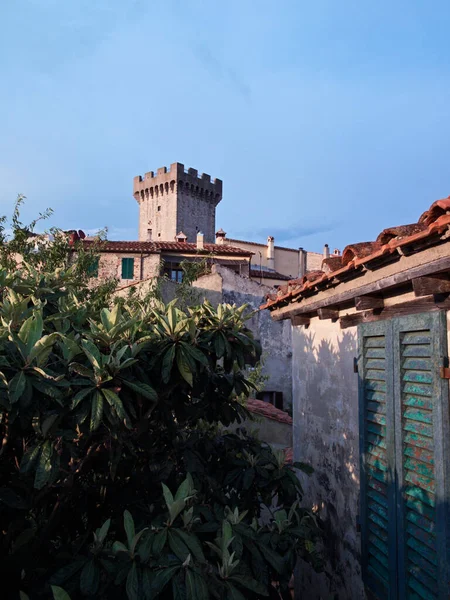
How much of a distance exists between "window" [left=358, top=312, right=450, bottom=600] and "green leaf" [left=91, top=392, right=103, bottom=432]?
Result: 1.82m

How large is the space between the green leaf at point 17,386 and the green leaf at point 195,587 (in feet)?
3.50

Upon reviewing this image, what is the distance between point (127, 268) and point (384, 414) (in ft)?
63.0

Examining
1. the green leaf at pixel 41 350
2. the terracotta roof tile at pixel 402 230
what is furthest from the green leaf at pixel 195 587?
the terracotta roof tile at pixel 402 230

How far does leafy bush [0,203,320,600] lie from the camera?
7.43ft

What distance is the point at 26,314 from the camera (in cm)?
309

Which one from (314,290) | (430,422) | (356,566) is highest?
(314,290)

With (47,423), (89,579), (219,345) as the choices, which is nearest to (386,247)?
(219,345)

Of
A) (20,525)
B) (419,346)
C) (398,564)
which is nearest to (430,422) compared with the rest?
(419,346)

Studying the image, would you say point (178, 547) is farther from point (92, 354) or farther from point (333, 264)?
point (333, 264)

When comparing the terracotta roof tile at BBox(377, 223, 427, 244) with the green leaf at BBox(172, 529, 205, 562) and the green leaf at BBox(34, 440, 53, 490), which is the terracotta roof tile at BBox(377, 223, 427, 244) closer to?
the green leaf at BBox(172, 529, 205, 562)

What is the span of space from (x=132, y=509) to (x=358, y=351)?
2.04 m

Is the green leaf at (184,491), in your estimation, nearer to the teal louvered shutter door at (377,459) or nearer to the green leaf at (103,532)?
the green leaf at (103,532)

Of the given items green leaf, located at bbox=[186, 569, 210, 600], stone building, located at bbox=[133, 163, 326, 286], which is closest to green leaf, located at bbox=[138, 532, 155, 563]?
green leaf, located at bbox=[186, 569, 210, 600]

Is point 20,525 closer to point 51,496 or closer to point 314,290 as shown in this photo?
point 51,496
